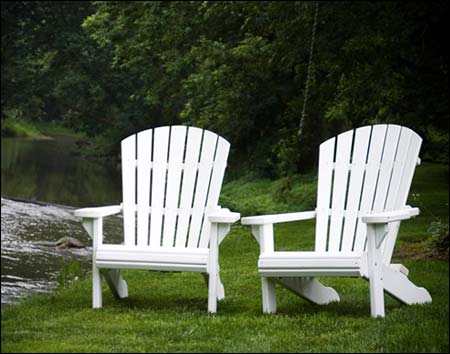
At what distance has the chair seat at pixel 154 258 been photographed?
577 centimetres

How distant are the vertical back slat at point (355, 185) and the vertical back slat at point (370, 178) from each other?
0.10ft

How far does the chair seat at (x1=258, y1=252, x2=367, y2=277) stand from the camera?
17.6 feet

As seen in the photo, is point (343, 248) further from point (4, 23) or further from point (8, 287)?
point (4, 23)

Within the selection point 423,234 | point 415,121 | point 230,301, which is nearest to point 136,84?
point 415,121

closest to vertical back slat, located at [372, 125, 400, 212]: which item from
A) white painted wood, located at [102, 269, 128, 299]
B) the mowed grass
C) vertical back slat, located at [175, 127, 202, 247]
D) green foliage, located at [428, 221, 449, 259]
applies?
the mowed grass

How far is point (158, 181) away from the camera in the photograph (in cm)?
670

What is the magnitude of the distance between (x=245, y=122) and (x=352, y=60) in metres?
4.96

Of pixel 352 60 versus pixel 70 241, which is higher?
pixel 352 60

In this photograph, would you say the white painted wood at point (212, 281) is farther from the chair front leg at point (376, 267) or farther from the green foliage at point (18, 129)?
the green foliage at point (18, 129)

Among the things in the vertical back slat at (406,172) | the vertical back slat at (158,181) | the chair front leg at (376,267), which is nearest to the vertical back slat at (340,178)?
the vertical back slat at (406,172)

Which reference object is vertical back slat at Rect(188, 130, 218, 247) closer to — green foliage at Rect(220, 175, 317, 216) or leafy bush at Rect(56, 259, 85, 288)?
leafy bush at Rect(56, 259, 85, 288)

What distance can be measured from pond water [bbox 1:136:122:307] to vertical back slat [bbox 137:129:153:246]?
1.59m

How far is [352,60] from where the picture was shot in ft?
40.0

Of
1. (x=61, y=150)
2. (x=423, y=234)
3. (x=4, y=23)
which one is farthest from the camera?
(x=61, y=150)
